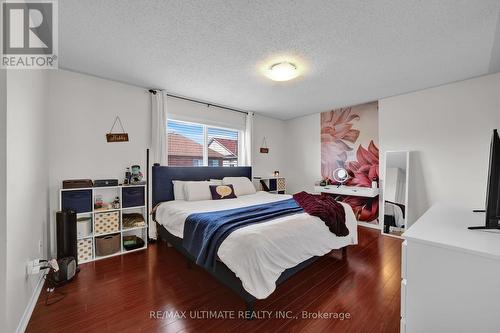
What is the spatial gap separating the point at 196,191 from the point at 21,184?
207cm

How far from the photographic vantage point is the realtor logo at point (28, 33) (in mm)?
1298

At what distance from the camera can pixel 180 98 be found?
3.80 meters

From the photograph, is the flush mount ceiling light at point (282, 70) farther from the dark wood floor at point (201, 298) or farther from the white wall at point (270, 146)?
the dark wood floor at point (201, 298)

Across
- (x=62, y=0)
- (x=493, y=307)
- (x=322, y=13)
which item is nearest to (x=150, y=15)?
(x=62, y=0)

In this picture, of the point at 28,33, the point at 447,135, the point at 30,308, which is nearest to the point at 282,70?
the point at 28,33

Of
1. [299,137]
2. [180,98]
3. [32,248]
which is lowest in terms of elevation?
[32,248]

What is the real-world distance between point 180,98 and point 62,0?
7.28 feet

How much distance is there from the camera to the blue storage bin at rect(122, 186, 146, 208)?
2945mm

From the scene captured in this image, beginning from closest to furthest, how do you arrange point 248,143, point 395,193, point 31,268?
point 31,268
point 395,193
point 248,143

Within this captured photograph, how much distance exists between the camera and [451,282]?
97 centimetres

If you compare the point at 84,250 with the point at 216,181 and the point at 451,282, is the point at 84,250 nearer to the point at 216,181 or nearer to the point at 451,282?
the point at 216,181

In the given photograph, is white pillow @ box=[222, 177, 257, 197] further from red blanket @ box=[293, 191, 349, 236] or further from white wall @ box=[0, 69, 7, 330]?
white wall @ box=[0, 69, 7, 330]

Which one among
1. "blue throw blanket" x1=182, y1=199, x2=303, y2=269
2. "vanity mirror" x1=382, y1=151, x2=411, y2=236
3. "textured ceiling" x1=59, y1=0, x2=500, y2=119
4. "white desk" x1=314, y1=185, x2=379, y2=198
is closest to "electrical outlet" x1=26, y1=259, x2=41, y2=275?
"blue throw blanket" x1=182, y1=199, x2=303, y2=269

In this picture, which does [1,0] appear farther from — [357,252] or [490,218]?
[357,252]
